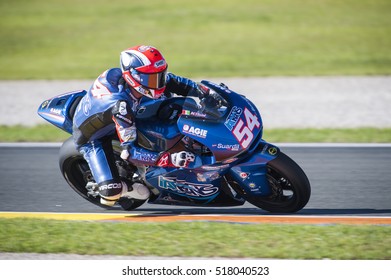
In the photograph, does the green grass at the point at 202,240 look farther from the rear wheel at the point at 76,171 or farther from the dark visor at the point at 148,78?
the dark visor at the point at 148,78

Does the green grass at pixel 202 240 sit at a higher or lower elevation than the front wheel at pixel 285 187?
lower

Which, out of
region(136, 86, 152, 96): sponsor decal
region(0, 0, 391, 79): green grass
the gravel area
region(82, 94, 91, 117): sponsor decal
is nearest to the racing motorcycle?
region(136, 86, 152, 96): sponsor decal

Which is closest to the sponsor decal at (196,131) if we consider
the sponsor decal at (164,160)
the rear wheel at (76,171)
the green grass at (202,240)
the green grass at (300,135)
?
the sponsor decal at (164,160)

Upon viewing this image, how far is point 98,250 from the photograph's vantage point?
21.0 feet

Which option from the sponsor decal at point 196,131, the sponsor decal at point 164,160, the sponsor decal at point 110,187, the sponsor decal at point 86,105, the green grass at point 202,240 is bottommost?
the green grass at point 202,240

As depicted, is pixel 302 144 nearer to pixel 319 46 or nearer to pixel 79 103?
pixel 79 103

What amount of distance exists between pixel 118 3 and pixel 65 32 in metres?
5.56

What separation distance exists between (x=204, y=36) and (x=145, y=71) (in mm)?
16683

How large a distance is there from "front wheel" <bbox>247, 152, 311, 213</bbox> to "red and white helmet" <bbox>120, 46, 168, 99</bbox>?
1.31 m

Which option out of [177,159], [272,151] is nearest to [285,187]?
[272,151]

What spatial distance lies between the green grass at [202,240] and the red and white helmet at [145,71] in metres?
1.29

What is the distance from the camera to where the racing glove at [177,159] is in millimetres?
7277

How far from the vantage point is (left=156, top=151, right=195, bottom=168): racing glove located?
23.9ft
